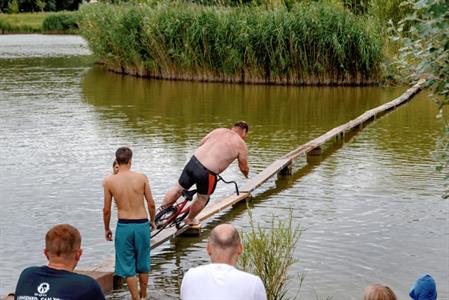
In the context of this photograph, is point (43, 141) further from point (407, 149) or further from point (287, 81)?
point (287, 81)

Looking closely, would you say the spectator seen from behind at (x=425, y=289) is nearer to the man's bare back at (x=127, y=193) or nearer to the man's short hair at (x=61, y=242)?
the man's short hair at (x=61, y=242)

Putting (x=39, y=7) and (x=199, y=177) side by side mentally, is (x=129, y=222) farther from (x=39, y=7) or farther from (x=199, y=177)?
(x=39, y=7)

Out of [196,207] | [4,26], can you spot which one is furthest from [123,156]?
[4,26]

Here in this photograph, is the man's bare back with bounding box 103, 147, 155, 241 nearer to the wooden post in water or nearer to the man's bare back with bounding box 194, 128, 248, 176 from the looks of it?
the man's bare back with bounding box 194, 128, 248, 176

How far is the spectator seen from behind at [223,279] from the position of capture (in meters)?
4.56

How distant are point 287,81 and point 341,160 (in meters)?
14.0

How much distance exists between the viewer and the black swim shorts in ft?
33.7

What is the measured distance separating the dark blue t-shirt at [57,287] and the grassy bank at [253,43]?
81.2ft

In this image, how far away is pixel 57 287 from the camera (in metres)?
4.43

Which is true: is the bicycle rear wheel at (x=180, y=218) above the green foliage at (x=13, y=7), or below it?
below

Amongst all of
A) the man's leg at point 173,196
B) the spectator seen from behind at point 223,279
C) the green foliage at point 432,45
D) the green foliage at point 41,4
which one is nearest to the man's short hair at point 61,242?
the spectator seen from behind at point 223,279

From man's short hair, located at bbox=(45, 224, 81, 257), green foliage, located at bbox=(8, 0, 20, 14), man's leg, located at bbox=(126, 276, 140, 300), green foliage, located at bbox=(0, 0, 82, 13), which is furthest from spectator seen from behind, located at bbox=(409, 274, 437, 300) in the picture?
green foliage, located at bbox=(0, 0, 82, 13)

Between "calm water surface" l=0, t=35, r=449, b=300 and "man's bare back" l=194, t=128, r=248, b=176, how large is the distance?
3.35 feet

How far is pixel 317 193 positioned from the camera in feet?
44.8
